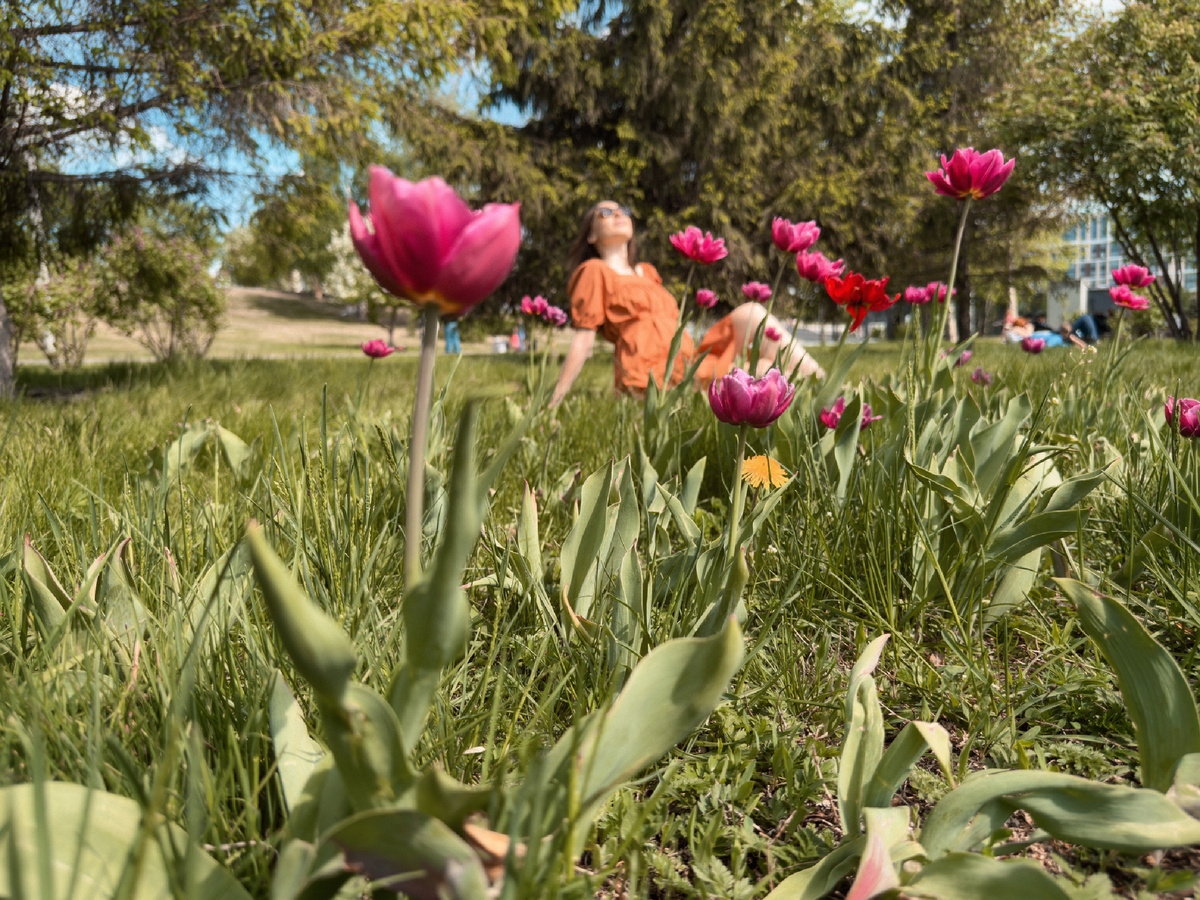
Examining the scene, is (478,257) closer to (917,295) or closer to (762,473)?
(762,473)

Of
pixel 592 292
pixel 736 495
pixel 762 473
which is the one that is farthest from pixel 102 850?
pixel 592 292

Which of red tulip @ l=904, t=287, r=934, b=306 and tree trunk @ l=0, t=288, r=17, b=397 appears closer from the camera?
red tulip @ l=904, t=287, r=934, b=306

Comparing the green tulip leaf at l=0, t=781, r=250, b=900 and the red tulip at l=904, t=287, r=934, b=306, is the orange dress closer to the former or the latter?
the red tulip at l=904, t=287, r=934, b=306

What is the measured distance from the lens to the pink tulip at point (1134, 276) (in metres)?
2.47

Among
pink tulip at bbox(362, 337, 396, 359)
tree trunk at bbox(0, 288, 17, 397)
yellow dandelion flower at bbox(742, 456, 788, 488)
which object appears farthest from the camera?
tree trunk at bbox(0, 288, 17, 397)

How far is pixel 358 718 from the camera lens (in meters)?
0.53

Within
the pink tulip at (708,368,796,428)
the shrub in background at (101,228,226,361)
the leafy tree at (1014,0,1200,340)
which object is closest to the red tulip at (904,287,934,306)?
the pink tulip at (708,368,796,428)

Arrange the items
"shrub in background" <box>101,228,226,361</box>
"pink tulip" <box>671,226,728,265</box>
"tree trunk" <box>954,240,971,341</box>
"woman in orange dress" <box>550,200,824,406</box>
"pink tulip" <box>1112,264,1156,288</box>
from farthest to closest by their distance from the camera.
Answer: "tree trunk" <box>954,240,971,341</box>
"shrub in background" <box>101,228,226,361</box>
"woman in orange dress" <box>550,200,824,406</box>
"pink tulip" <box>1112,264,1156,288</box>
"pink tulip" <box>671,226,728,265</box>

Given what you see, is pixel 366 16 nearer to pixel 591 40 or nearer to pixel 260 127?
pixel 260 127

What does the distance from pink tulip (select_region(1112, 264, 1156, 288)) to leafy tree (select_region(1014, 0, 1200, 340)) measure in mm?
10679

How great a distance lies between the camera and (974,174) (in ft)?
4.75

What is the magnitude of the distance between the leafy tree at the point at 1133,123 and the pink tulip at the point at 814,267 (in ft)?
39.5

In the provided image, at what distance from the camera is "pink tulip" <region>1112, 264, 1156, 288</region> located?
2.47 m

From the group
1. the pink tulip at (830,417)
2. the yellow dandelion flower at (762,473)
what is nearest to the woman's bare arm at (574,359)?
the pink tulip at (830,417)
